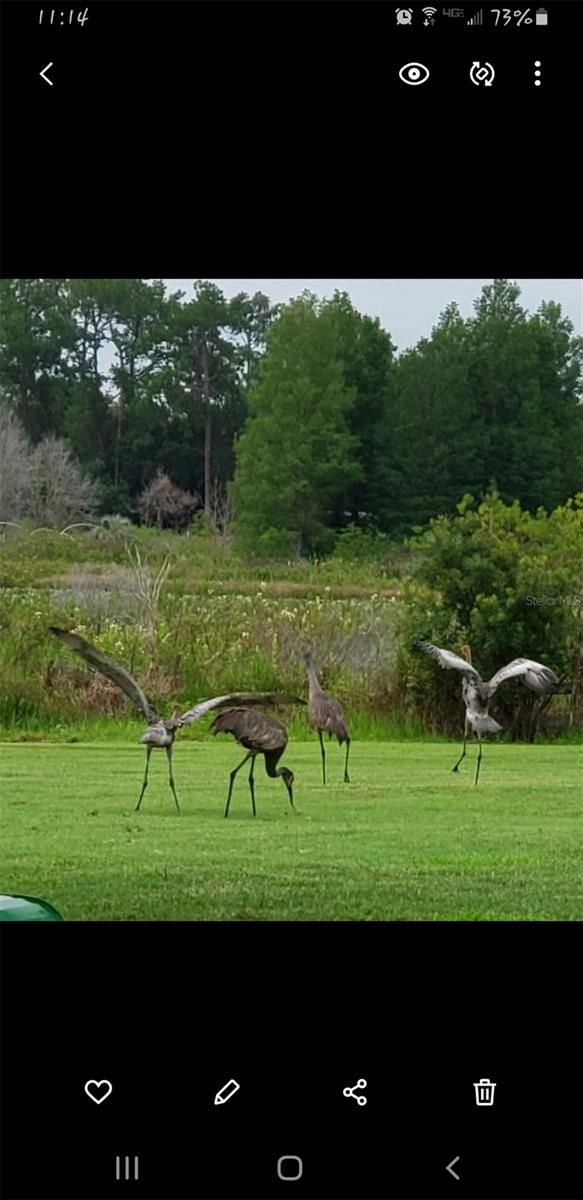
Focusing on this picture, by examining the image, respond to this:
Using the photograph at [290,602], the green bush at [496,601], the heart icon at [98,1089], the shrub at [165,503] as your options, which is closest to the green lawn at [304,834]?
the photograph at [290,602]

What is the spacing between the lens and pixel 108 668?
3336 mm

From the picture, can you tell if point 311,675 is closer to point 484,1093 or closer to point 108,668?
point 108,668

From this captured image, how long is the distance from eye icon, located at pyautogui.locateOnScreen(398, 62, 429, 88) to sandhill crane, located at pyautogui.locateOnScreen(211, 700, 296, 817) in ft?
5.61

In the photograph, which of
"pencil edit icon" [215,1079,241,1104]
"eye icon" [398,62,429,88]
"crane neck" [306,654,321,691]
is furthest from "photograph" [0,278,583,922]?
"pencil edit icon" [215,1079,241,1104]

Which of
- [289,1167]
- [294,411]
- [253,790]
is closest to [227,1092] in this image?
[289,1167]

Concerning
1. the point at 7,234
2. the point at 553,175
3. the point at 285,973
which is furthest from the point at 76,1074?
the point at 553,175

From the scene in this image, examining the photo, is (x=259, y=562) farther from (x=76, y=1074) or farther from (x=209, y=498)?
(x=76, y=1074)

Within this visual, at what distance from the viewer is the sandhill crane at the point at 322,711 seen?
3377 mm

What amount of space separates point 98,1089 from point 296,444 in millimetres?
1624

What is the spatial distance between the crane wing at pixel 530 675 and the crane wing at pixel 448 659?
51 millimetres

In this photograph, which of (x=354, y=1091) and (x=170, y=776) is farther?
(x=170, y=776)

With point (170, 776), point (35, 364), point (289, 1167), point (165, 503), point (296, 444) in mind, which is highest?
Result: point (35, 364)

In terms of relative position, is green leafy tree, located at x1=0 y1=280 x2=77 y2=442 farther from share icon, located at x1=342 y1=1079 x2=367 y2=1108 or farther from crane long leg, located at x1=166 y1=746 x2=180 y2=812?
share icon, located at x1=342 y1=1079 x2=367 y2=1108

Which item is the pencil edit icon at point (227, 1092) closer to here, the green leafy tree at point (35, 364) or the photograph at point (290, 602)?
the photograph at point (290, 602)
